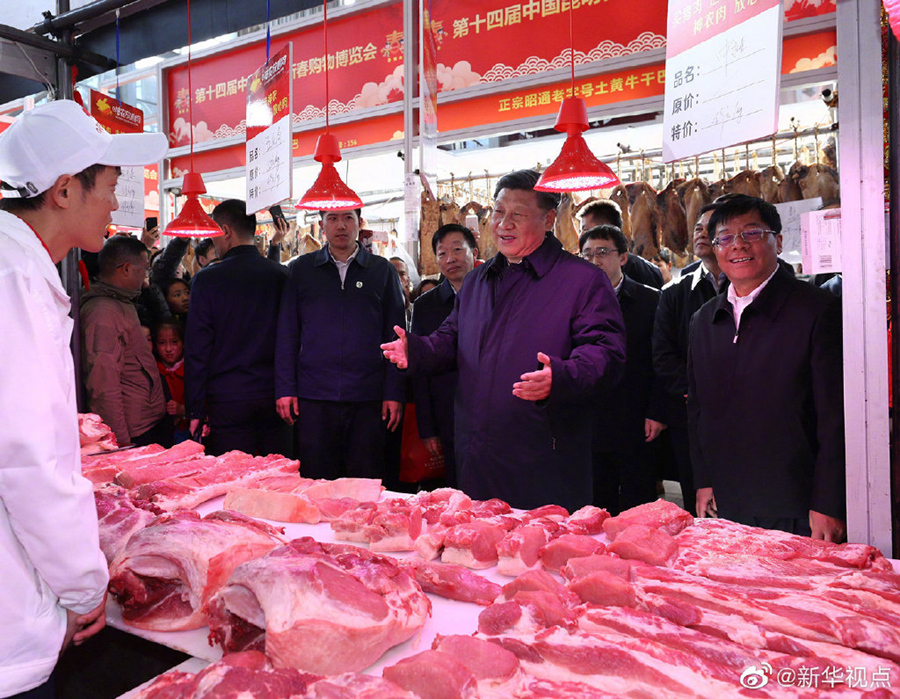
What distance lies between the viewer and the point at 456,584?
170 centimetres

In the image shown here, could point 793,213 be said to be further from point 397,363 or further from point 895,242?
point 397,363

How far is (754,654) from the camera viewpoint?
→ 1342 millimetres

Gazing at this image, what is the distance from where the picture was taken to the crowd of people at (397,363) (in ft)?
4.64

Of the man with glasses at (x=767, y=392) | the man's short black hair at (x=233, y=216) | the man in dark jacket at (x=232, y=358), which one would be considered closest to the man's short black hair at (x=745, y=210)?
the man with glasses at (x=767, y=392)

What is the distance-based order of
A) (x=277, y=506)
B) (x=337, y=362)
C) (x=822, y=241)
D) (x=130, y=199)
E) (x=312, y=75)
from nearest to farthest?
(x=822, y=241)
(x=277, y=506)
(x=337, y=362)
(x=130, y=199)
(x=312, y=75)

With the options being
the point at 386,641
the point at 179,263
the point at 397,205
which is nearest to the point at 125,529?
the point at 386,641

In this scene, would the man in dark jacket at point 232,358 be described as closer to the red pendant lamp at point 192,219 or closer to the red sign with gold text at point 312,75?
the red pendant lamp at point 192,219

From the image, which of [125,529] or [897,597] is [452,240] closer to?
[125,529]

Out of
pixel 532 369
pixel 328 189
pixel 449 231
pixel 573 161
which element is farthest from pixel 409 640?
pixel 449 231

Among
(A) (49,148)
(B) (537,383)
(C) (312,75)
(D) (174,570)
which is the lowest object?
(D) (174,570)

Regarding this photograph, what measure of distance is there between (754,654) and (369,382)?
3206 mm

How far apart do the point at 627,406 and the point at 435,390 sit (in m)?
1.26

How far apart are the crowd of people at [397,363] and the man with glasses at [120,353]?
14 millimetres

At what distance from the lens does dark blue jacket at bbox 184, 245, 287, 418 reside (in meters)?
4.47
